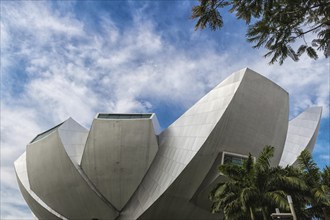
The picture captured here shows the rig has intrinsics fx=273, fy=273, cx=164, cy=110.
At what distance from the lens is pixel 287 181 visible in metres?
13.2

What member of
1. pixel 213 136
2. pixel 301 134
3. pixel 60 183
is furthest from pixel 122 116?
pixel 301 134

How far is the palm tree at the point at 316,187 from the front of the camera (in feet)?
43.7

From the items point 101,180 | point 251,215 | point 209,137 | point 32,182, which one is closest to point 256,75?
point 209,137

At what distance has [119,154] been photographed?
2200 cm

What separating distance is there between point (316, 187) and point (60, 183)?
63.3ft

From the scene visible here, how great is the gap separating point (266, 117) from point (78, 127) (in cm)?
1683

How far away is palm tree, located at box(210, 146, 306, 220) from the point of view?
41.2 feet

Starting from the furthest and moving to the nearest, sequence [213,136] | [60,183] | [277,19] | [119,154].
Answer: [60,183]
[119,154]
[213,136]
[277,19]

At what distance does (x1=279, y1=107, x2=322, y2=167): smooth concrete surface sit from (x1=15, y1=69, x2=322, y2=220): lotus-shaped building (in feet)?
16.3

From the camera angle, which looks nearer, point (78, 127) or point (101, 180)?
point (101, 180)

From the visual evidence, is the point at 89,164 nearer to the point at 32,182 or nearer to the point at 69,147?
the point at 69,147

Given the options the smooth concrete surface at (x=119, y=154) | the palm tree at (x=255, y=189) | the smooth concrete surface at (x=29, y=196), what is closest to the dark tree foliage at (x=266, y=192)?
the palm tree at (x=255, y=189)

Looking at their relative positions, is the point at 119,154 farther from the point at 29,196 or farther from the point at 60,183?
the point at 29,196

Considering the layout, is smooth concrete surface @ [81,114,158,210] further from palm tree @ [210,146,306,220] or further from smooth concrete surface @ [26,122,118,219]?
palm tree @ [210,146,306,220]
